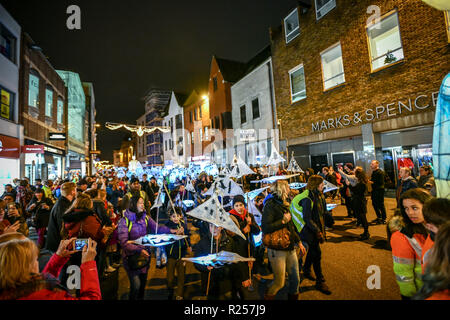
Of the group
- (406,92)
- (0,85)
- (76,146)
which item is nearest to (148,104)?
(76,146)

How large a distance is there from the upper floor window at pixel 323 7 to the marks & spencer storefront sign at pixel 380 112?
6423mm

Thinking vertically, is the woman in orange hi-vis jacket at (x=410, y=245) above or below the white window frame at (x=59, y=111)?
below

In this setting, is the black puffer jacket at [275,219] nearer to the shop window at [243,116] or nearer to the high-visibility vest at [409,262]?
the high-visibility vest at [409,262]

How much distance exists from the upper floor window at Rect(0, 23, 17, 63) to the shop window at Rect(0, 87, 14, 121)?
6.95ft

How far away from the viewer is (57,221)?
420 cm

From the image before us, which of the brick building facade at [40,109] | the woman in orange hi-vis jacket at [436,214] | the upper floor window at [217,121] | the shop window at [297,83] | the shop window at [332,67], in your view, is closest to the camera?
the woman in orange hi-vis jacket at [436,214]

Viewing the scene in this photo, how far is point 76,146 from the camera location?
2986 cm

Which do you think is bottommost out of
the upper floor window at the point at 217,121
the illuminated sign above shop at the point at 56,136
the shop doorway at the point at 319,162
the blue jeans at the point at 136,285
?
the blue jeans at the point at 136,285

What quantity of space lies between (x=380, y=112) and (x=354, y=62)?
3.20m

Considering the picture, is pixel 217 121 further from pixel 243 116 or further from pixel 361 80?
pixel 361 80

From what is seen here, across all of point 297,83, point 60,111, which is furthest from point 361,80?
point 60,111

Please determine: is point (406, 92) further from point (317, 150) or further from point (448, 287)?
point (448, 287)

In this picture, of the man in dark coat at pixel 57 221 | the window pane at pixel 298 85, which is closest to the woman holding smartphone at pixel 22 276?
the man in dark coat at pixel 57 221

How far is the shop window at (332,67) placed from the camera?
13523 mm
